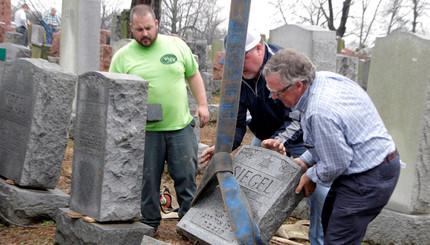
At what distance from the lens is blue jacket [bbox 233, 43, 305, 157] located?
367 cm

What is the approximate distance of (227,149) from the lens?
3146 millimetres

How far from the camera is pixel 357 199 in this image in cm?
279

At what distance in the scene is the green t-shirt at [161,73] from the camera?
3.99m

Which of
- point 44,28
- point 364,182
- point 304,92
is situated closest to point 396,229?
point 364,182

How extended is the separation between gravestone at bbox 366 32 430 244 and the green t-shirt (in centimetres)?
200

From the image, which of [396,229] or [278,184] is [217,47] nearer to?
[396,229]

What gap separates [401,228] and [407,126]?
93cm

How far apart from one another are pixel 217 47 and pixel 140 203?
14066 millimetres

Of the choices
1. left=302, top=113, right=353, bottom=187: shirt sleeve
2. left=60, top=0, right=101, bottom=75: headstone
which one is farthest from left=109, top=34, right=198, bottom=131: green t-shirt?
left=60, top=0, right=101, bottom=75: headstone

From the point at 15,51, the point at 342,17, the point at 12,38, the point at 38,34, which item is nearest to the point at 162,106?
the point at 15,51

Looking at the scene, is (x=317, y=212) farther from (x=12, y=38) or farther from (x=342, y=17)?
(x=342, y=17)

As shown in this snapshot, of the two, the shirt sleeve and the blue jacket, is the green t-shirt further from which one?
the shirt sleeve

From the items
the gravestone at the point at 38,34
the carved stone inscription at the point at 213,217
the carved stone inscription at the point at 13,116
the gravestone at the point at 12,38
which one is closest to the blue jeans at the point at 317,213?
the carved stone inscription at the point at 213,217

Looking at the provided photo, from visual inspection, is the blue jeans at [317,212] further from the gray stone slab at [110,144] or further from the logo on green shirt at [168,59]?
the logo on green shirt at [168,59]
